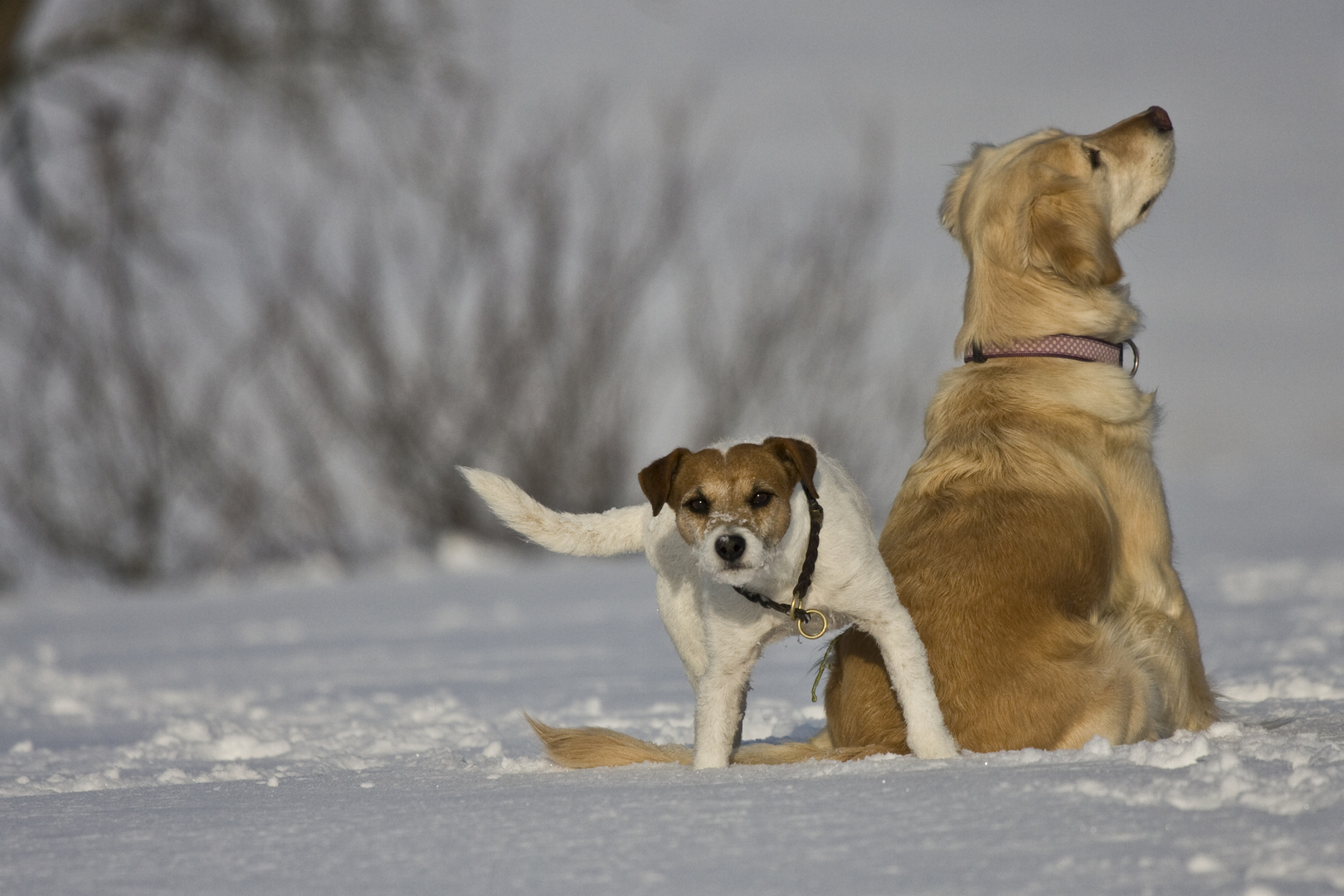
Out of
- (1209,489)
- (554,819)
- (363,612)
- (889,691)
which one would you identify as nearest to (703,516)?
(889,691)

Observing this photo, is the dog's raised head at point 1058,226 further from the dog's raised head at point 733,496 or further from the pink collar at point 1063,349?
the dog's raised head at point 733,496

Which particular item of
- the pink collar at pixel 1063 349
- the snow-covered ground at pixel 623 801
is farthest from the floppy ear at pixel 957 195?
the snow-covered ground at pixel 623 801

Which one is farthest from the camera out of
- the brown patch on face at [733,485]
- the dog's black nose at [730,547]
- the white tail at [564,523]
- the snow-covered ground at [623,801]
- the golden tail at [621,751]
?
the white tail at [564,523]

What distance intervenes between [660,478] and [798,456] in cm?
34

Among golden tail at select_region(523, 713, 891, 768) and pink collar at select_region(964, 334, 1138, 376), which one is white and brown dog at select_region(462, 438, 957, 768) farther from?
pink collar at select_region(964, 334, 1138, 376)

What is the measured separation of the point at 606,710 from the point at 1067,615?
2159 mm

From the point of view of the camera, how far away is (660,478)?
126 inches

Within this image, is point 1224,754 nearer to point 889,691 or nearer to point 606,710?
point 889,691

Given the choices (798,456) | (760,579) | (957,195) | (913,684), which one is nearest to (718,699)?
(760,579)

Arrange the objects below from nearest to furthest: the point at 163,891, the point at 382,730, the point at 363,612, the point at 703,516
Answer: the point at 163,891 < the point at 703,516 < the point at 382,730 < the point at 363,612

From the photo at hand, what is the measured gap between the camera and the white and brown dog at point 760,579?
10.0 feet

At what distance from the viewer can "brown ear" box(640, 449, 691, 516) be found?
321 centimetres

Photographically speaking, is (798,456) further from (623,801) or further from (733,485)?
(623,801)

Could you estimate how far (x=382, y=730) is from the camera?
15.1 feet
